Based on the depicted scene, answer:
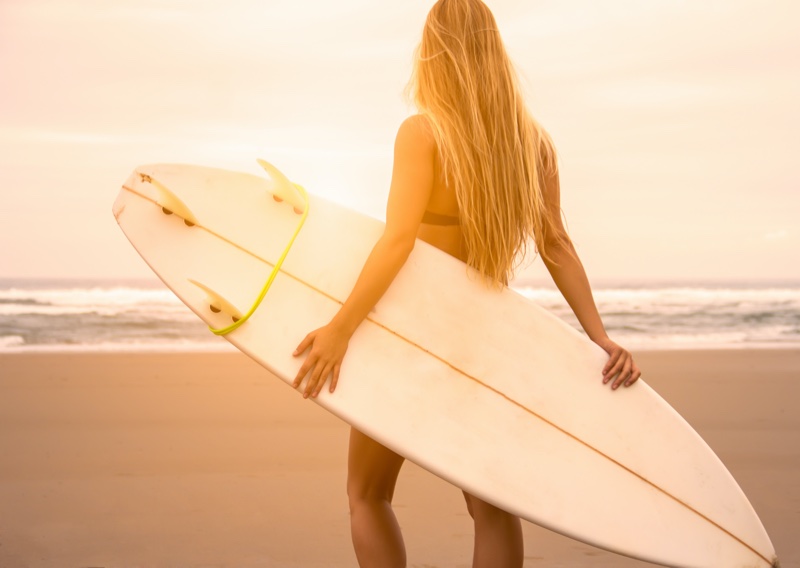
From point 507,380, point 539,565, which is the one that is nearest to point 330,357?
point 507,380

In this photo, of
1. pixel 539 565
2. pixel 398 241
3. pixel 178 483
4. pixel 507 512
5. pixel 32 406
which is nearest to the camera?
pixel 398 241

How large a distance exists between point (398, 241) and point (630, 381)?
2.70 feet

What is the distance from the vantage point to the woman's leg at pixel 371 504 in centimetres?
Result: 221

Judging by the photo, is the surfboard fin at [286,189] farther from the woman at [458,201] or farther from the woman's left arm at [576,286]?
the woman's left arm at [576,286]

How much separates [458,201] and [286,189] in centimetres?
68

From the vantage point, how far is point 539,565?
11.0 ft

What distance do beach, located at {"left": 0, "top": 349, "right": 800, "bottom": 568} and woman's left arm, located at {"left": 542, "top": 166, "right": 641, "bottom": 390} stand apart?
131 centimetres

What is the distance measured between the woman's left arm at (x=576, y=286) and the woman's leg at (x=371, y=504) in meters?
0.64

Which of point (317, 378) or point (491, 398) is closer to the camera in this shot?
point (317, 378)

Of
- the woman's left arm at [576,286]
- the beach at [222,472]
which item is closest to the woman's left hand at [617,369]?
the woman's left arm at [576,286]

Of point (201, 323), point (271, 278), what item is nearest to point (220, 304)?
point (271, 278)

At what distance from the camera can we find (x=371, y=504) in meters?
2.23

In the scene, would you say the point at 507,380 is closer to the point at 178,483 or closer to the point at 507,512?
the point at 507,512

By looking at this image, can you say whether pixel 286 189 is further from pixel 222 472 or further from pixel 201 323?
pixel 201 323
